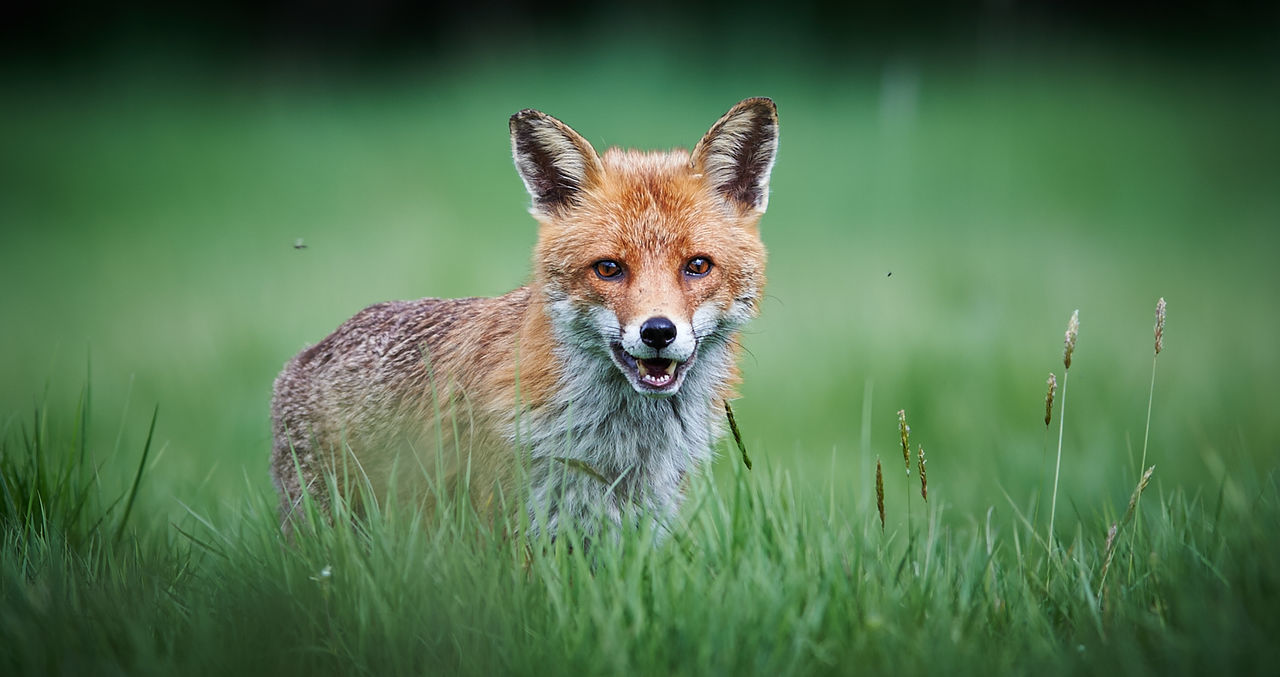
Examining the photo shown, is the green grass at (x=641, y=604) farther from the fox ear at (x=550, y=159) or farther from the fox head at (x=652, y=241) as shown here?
the fox ear at (x=550, y=159)

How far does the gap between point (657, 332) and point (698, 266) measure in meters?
0.50

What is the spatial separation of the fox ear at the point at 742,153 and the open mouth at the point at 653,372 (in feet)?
2.99

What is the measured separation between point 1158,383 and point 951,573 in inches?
196

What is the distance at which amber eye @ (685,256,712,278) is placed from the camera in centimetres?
331

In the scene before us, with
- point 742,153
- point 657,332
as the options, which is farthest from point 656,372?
point 742,153

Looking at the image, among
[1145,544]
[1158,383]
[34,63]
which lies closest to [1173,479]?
[1158,383]

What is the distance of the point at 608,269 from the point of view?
328cm

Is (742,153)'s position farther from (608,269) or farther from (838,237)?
(838,237)

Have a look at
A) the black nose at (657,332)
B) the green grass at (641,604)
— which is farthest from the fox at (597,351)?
the green grass at (641,604)

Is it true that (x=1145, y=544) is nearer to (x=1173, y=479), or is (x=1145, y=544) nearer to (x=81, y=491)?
(x=1173, y=479)

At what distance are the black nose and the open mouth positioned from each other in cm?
12

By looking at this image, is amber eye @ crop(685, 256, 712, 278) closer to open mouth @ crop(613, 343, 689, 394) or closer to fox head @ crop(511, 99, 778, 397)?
fox head @ crop(511, 99, 778, 397)

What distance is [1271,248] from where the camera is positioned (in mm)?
9367

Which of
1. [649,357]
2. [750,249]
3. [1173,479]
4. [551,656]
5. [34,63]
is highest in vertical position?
[34,63]
